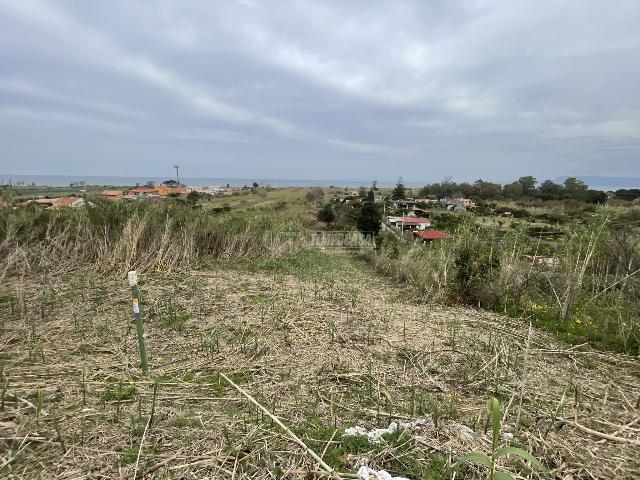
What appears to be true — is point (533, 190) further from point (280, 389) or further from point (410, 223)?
point (280, 389)

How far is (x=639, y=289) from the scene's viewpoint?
4766 millimetres

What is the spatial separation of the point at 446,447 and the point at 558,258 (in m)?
4.96

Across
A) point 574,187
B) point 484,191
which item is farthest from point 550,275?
point 574,187

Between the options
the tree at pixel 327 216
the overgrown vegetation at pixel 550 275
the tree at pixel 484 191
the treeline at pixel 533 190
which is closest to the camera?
the overgrown vegetation at pixel 550 275

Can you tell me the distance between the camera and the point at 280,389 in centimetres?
259

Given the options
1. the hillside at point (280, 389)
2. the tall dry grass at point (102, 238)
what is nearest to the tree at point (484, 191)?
the hillside at point (280, 389)

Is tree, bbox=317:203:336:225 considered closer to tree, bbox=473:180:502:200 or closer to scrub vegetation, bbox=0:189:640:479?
tree, bbox=473:180:502:200

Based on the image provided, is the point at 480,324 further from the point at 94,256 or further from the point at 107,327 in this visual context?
the point at 94,256

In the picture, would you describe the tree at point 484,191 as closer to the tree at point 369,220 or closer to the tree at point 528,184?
A: the tree at point 369,220

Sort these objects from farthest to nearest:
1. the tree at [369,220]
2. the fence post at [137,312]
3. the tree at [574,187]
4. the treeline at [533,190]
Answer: the tree at [574,187], the tree at [369,220], the treeline at [533,190], the fence post at [137,312]

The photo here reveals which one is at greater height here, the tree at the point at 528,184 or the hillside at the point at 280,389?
the tree at the point at 528,184

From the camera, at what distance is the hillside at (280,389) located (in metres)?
1.80

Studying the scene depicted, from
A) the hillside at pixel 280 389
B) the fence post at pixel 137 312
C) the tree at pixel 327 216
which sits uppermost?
the fence post at pixel 137 312

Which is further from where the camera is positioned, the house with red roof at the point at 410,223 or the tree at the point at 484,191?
the house with red roof at the point at 410,223
